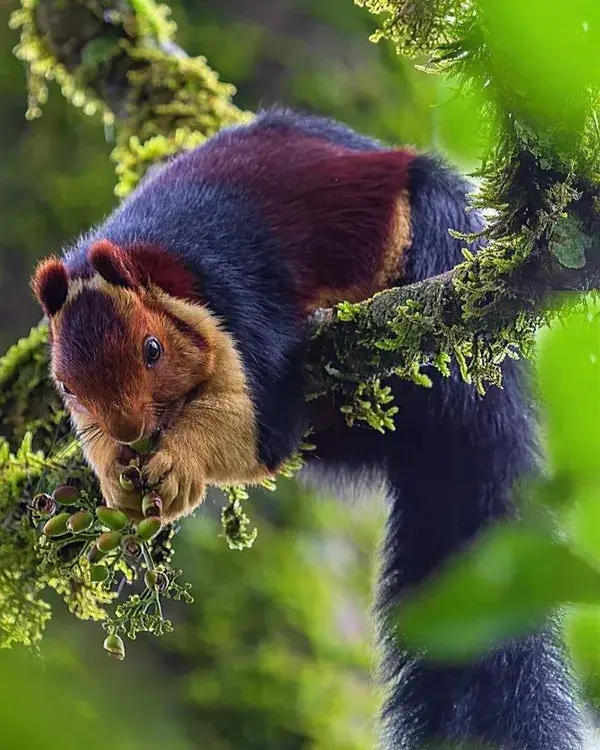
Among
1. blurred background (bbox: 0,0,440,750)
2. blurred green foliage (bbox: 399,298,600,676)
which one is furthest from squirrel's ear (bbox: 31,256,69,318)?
blurred background (bbox: 0,0,440,750)

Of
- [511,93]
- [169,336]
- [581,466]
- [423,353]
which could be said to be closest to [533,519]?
[581,466]

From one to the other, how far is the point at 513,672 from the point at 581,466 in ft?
3.47

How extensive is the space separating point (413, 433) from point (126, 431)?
520mm

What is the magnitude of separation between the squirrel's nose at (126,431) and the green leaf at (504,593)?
0.95 m

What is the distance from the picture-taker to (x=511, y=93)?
12.3 inches

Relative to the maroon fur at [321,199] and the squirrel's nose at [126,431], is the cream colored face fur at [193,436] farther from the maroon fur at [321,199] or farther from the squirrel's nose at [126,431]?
the maroon fur at [321,199]

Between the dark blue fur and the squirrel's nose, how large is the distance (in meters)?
0.20

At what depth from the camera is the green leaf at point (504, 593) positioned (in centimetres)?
19

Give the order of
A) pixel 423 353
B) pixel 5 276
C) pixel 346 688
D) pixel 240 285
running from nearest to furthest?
pixel 423 353, pixel 240 285, pixel 346 688, pixel 5 276

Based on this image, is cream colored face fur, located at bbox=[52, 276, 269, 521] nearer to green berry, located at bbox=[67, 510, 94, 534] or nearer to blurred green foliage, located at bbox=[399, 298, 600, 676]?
green berry, located at bbox=[67, 510, 94, 534]

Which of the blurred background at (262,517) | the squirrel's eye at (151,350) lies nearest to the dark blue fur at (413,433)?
the squirrel's eye at (151,350)

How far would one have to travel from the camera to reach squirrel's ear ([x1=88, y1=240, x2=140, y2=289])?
3.87ft

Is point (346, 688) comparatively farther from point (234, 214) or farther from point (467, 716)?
point (234, 214)

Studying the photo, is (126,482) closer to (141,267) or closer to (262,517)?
(141,267)
